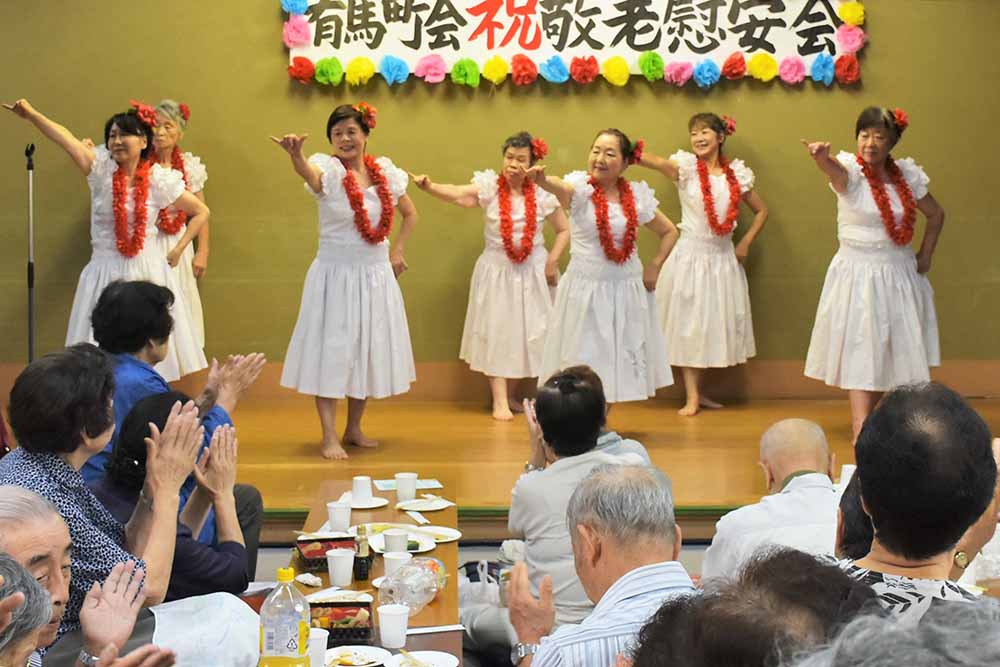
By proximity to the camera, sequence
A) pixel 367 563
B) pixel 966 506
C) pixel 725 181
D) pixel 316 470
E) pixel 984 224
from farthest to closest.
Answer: pixel 984 224 → pixel 725 181 → pixel 316 470 → pixel 367 563 → pixel 966 506

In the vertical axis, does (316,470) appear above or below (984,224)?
below

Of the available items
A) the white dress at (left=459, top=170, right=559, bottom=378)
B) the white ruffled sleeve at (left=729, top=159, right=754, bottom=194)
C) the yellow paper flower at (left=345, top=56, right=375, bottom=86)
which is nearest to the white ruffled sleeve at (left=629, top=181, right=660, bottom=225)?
the white dress at (left=459, top=170, right=559, bottom=378)

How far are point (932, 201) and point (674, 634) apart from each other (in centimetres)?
554

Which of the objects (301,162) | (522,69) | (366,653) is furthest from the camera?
(522,69)

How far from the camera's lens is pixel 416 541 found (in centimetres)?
340

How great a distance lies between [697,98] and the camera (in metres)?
7.42

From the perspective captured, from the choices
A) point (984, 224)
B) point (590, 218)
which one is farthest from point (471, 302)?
point (984, 224)

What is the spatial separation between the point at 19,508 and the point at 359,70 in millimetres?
5295

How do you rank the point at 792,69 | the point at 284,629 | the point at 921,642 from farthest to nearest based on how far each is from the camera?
the point at 792,69
the point at 284,629
the point at 921,642

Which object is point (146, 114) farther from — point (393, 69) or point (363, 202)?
point (393, 69)

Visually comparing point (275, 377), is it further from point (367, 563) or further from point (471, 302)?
point (367, 563)

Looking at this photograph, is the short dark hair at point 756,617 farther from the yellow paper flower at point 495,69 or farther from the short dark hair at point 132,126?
the yellow paper flower at point 495,69

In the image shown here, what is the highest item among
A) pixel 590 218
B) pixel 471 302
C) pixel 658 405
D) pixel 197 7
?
pixel 197 7

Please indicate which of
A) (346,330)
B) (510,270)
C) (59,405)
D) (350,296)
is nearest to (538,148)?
(510,270)
